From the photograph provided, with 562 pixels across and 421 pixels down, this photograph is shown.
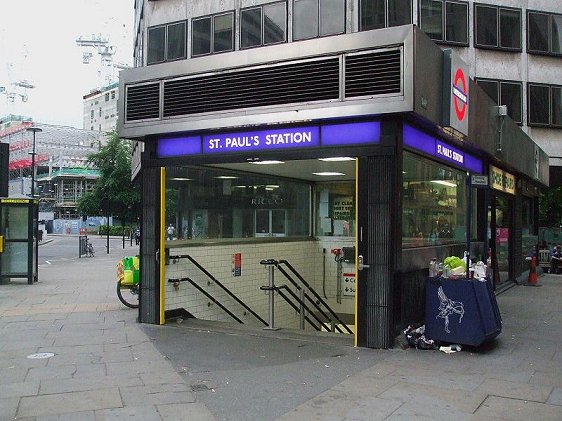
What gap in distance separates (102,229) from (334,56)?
205 ft

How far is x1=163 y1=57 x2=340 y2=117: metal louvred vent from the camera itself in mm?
8016

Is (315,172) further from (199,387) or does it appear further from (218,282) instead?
(199,387)

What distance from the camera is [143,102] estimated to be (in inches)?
380

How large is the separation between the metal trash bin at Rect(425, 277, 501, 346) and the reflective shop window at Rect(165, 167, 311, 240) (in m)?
4.20

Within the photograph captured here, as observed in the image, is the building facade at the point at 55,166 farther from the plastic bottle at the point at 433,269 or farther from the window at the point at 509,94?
the plastic bottle at the point at 433,269

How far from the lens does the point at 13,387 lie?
20.1ft

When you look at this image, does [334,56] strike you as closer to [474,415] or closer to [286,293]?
[474,415]

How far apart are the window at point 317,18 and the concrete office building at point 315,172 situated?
13461 mm

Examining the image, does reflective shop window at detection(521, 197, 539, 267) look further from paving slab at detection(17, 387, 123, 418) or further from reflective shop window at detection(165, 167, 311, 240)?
paving slab at detection(17, 387, 123, 418)

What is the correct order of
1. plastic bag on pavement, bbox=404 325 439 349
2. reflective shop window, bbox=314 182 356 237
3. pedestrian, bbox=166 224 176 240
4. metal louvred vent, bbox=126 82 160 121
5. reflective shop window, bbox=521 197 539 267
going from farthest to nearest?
reflective shop window, bbox=521 197 539 267
reflective shop window, bbox=314 182 356 237
pedestrian, bbox=166 224 176 240
metal louvred vent, bbox=126 82 160 121
plastic bag on pavement, bbox=404 325 439 349

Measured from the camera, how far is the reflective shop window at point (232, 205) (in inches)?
396

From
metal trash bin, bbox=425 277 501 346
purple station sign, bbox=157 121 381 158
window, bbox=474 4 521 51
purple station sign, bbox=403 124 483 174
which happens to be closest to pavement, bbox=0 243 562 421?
metal trash bin, bbox=425 277 501 346

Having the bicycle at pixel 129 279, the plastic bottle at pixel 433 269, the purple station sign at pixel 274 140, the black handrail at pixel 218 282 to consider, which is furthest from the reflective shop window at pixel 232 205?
the plastic bottle at pixel 433 269

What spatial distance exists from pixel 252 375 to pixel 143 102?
5.03 m
